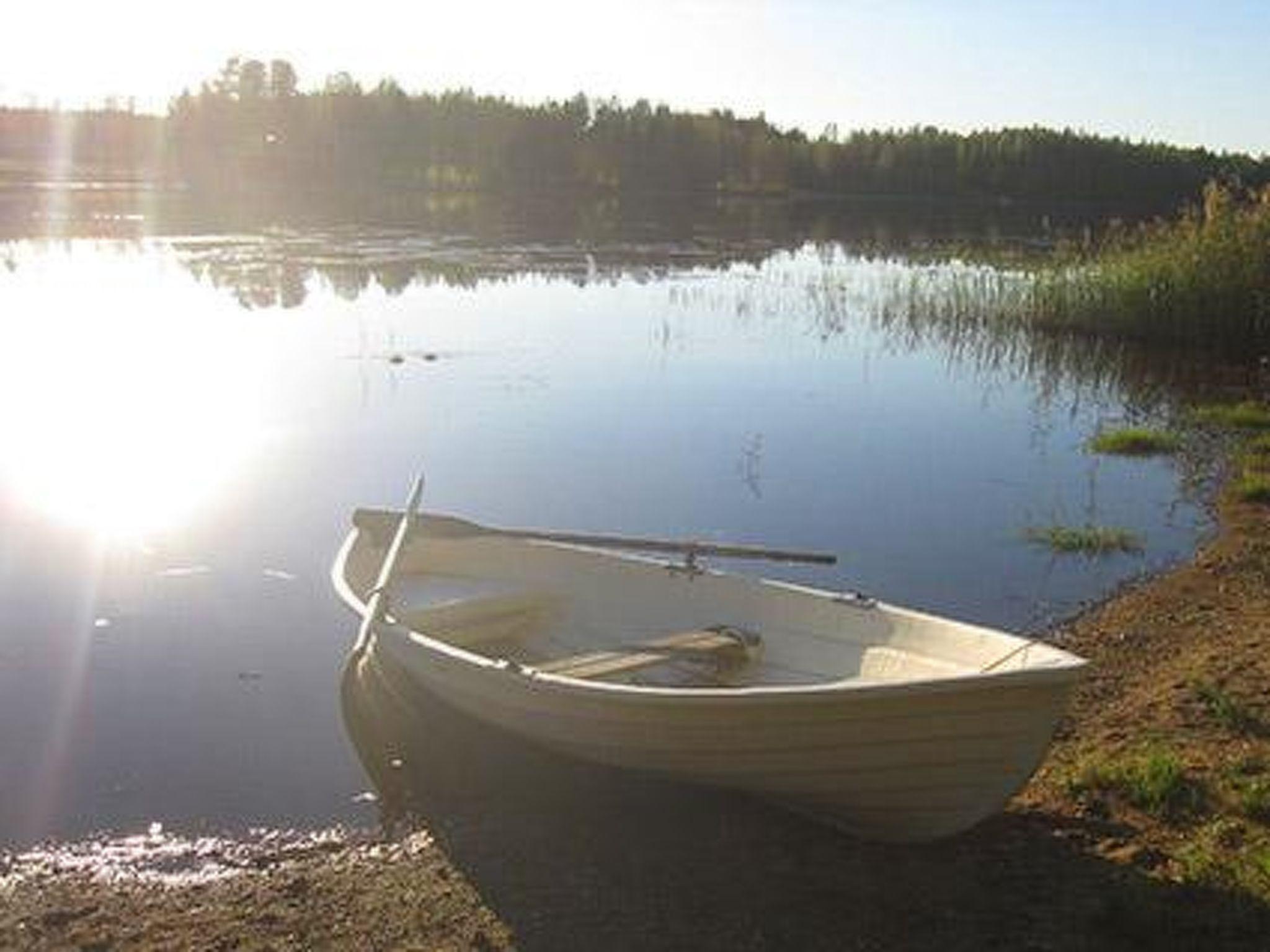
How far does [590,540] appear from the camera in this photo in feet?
24.3

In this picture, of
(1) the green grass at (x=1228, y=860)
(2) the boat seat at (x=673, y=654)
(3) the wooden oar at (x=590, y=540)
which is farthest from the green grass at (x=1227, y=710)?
(2) the boat seat at (x=673, y=654)

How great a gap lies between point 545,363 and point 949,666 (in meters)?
12.1

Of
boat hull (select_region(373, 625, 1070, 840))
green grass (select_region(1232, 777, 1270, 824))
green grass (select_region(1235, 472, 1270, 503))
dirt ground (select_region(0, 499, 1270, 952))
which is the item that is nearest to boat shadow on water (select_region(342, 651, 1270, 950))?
dirt ground (select_region(0, 499, 1270, 952))

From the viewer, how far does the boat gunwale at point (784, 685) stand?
464 centimetres

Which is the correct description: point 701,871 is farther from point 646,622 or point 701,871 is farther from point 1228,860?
point 646,622

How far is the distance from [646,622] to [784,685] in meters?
1.14

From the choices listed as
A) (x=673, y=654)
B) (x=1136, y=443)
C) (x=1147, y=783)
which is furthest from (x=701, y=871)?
(x=1136, y=443)

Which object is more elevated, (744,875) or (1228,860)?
(1228,860)

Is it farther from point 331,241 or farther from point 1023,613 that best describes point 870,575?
point 331,241

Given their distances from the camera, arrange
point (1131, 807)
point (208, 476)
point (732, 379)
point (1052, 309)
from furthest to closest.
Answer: point (1052, 309) → point (732, 379) → point (208, 476) → point (1131, 807)

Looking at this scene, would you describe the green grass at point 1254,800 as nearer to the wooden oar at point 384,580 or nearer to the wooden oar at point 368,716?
the wooden oar at point 368,716

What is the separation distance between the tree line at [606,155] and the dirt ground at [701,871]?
50141 mm

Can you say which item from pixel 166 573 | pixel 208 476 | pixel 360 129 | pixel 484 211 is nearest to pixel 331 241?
pixel 484 211

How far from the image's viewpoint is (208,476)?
37.4 feet
